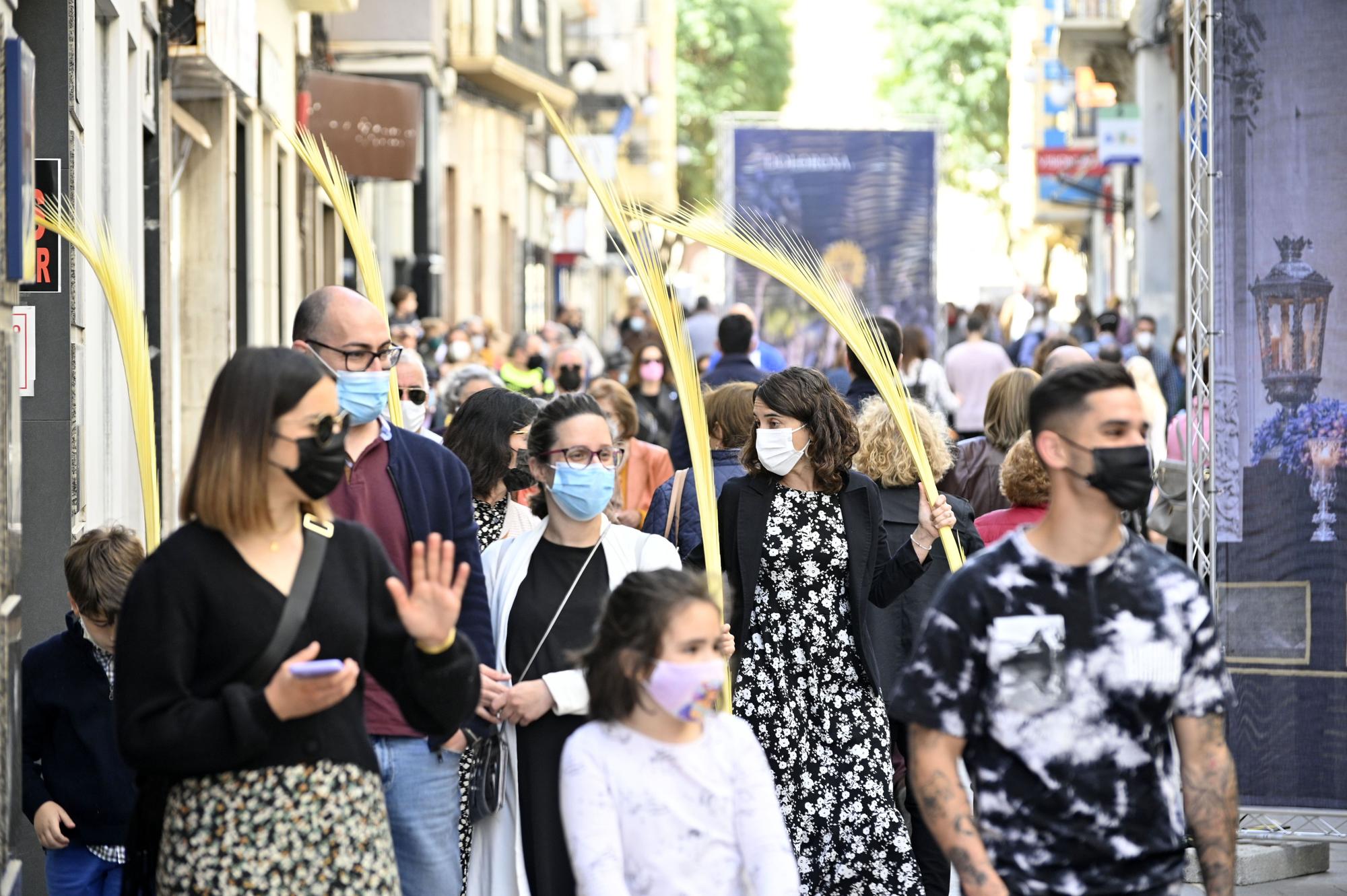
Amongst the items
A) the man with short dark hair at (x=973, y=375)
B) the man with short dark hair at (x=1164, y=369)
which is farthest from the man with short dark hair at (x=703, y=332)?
the man with short dark hair at (x=1164, y=369)

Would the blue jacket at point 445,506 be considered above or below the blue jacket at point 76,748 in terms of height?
above

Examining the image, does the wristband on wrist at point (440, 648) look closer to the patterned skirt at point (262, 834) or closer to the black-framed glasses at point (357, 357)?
the patterned skirt at point (262, 834)

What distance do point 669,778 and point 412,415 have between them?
3650 millimetres

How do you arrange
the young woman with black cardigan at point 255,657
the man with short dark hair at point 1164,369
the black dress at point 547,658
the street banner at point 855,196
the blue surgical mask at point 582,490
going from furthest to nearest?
the street banner at point 855,196, the man with short dark hair at point 1164,369, the blue surgical mask at point 582,490, the black dress at point 547,658, the young woman with black cardigan at point 255,657

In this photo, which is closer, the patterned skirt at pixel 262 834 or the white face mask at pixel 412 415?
the patterned skirt at pixel 262 834

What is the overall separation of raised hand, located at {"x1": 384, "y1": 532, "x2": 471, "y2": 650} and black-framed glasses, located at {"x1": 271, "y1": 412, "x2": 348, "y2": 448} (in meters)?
0.25

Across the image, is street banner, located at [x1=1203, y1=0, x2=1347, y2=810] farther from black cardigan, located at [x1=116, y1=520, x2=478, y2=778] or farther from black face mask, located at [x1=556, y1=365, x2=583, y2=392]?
black face mask, located at [x1=556, y1=365, x2=583, y2=392]

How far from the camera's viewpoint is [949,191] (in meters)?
52.2

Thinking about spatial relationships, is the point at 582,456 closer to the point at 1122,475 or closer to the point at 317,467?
the point at 317,467

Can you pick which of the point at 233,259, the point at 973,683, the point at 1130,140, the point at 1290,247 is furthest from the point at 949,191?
the point at 973,683

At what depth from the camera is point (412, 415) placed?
25.2 ft

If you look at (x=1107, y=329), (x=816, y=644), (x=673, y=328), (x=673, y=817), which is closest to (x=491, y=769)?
(x=673, y=817)

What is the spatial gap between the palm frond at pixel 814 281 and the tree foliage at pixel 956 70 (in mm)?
44438

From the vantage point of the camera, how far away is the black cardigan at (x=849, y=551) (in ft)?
21.2
